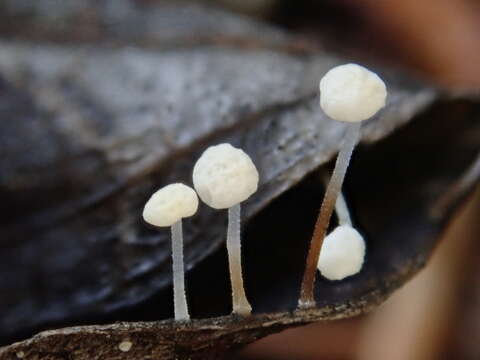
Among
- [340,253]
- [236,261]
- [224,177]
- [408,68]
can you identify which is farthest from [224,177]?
[408,68]

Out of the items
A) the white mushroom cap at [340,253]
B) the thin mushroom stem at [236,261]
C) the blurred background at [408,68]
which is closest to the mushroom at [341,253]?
the white mushroom cap at [340,253]

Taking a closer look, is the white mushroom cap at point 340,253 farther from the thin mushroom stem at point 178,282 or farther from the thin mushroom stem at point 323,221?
the thin mushroom stem at point 178,282

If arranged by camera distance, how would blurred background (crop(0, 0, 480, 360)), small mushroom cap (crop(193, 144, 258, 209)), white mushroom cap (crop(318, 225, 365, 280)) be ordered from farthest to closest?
blurred background (crop(0, 0, 480, 360)) < white mushroom cap (crop(318, 225, 365, 280)) < small mushroom cap (crop(193, 144, 258, 209))

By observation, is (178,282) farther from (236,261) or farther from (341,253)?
(341,253)

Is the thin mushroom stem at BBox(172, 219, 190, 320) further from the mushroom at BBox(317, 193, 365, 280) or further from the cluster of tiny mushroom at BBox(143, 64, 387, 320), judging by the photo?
the mushroom at BBox(317, 193, 365, 280)

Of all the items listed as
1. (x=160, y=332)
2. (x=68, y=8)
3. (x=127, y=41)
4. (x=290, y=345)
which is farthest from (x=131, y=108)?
(x=290, y=345)

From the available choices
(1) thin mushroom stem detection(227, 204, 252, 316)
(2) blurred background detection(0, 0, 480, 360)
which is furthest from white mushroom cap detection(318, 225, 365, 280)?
(2) blurred background detection(0, 0, 480, 360)
